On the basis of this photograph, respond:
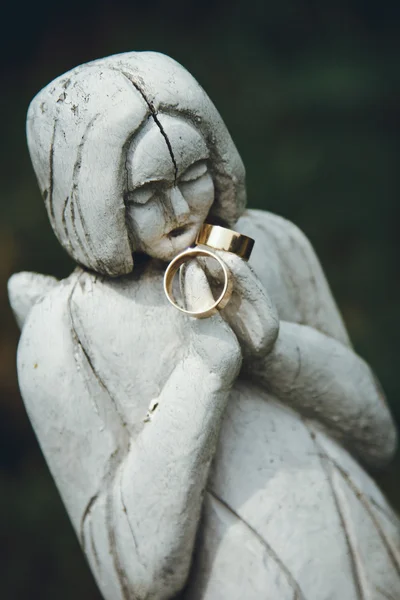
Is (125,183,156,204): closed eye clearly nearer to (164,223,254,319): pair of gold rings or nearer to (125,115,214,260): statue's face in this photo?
(125,115,214,260): statue's face

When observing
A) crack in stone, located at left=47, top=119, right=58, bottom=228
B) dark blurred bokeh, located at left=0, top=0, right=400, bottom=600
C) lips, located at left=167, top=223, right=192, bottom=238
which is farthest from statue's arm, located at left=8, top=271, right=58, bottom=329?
dark blurred bokeh, located at left=0, top=0, right=400, bottom=600

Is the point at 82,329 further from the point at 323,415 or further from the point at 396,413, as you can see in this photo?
the point at 396,413

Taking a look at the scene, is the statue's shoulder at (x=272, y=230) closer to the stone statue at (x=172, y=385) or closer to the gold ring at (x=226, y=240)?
the stone statue at (x=172, y=385)

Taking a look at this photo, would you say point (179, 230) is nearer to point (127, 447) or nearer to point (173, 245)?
point (173, 245)

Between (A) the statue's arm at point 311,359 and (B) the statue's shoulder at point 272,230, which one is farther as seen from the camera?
(B) the statue's shoulder at point 272,230

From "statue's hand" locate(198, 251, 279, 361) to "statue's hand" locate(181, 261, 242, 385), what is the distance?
0.04 metres

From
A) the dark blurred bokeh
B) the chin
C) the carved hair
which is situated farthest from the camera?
the dark blurred bokeh

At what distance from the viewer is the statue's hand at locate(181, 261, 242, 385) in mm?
1592

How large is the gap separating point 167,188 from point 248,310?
251 mm

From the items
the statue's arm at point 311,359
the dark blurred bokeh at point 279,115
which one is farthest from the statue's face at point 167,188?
the dark blurred bokeh at point 279,115

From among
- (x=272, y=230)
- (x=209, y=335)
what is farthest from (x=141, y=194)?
(x=272, y=230)

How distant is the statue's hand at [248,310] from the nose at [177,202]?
3.7 inches

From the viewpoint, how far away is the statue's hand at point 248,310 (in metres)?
1.61

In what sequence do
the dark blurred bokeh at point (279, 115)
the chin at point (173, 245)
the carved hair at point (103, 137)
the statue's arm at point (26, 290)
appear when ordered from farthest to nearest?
the dark blurred bokeh at point (279, 115)
the statue's arm at point (26, 290)
the chin at point (173, 245)
the carved hair at point (103, 137)
